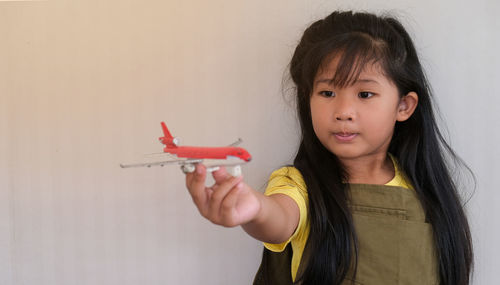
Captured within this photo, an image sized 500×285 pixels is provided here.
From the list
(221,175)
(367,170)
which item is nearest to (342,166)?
(367,170)

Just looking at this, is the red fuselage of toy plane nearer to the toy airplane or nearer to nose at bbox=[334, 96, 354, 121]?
the toy airplane

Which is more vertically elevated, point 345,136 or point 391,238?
point 345,136

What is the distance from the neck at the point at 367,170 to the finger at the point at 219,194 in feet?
1.16

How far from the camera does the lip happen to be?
69 cm

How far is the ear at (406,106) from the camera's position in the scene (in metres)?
0.75

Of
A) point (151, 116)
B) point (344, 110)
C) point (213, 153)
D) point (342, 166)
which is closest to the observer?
point (213, 153)

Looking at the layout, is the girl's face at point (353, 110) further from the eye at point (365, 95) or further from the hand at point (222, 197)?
the hand at point (222, 197)

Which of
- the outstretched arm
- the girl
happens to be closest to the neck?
the girl

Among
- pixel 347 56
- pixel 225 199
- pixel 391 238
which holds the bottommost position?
pixel 391 238

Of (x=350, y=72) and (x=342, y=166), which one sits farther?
(x=342, y=166)

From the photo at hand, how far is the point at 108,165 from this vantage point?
942 millimetres

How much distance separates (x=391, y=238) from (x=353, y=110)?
0.23 metres

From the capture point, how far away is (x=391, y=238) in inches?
27.7

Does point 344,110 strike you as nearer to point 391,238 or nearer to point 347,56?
point 347,56
